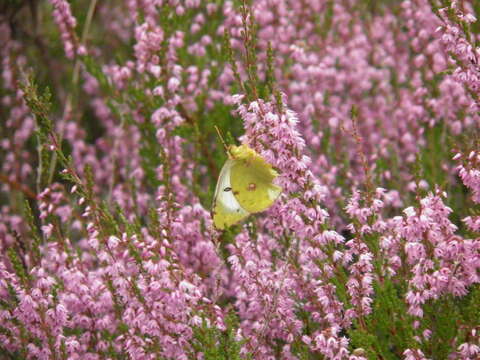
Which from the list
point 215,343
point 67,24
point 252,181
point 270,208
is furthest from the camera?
point 67,24

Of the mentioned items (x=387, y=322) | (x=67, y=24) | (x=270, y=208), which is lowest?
(x=387, y=322)

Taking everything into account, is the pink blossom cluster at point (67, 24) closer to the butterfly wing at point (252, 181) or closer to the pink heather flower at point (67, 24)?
the pink heather flower at point (67, 24)

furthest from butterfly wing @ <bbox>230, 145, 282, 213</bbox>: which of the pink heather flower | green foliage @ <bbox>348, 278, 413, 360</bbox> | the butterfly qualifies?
the pink heather flower

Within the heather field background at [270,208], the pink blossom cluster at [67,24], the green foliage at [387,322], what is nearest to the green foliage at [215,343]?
the heather field background at [270,208]

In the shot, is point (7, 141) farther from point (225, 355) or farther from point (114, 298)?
point (225, 355)

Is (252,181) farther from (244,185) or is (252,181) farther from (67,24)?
(67,24)

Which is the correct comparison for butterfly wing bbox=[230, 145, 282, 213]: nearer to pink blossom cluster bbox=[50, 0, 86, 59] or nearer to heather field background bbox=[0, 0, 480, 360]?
heather field background bbox=[0, 0, 480, 360]

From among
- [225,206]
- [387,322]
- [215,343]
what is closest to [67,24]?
[225,206]
